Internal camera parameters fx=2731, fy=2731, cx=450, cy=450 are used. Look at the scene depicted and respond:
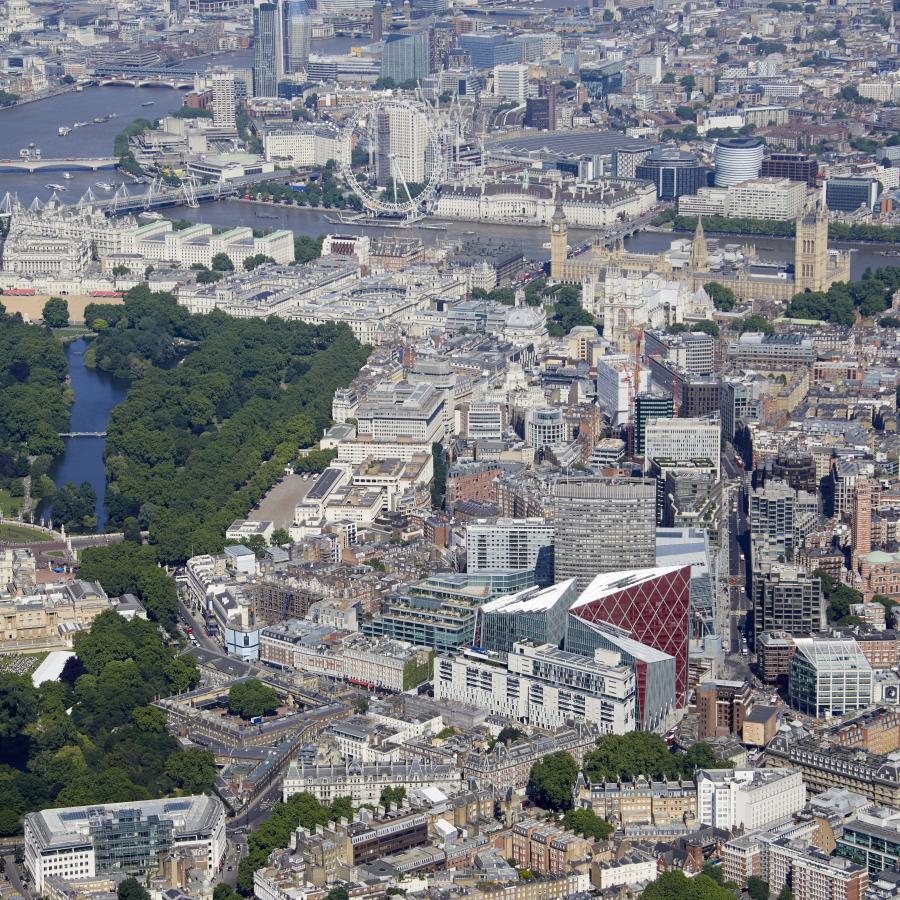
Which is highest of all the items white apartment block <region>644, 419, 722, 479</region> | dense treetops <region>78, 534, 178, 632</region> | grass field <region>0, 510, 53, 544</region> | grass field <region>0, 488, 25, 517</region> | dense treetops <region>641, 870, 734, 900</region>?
white apartment block <region>644, 419, 722, 479</region>

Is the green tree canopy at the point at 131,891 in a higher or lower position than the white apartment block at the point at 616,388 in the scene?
lower

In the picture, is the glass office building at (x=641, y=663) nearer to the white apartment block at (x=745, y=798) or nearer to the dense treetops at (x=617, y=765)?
the dense treetops at (x=617, y=765)

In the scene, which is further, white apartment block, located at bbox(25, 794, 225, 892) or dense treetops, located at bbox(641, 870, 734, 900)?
white apartment block, located at bbox(25, 794, 225, 892)

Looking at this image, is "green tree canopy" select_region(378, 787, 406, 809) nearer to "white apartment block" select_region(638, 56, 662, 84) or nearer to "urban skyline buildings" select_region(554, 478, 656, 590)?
"urban skyline buildings" select_region(554, 478, 656, 590)

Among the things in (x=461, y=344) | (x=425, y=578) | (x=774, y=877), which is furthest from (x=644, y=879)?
(x=461, y=344)

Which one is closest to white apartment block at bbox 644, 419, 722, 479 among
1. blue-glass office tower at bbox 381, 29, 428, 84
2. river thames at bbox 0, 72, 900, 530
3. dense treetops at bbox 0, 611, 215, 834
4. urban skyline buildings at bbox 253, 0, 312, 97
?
river thames at bbox 0, 72, 900, 530

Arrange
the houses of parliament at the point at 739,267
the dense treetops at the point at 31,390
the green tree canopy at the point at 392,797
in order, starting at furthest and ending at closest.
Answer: the houses of parliament at the point at 739,267 → the dense treetops at the point at 31,390 → the green tree canopy at the point at 392,797

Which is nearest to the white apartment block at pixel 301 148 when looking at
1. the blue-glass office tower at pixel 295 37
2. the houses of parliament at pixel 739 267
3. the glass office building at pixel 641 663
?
the blue-glass office tower at pixel 295 37
